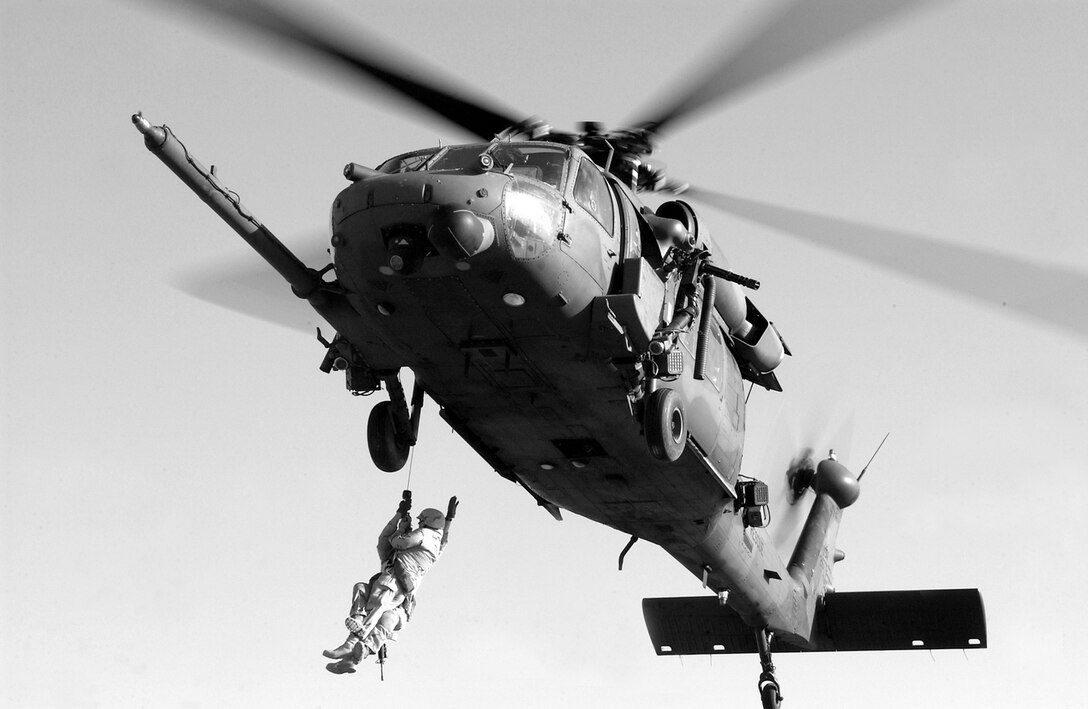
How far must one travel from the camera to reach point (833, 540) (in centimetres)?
1828

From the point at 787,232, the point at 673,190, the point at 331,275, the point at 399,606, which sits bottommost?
the point at 399,606

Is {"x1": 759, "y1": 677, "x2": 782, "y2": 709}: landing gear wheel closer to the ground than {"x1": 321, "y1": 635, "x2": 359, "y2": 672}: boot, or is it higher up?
higher up

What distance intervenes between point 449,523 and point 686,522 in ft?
8.25

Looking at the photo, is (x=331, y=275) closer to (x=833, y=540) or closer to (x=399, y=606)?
(x=399, y=606)

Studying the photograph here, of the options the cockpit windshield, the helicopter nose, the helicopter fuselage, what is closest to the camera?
the helicopter nose

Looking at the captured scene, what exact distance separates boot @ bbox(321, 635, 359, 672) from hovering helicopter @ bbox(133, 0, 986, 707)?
1651 millimetres

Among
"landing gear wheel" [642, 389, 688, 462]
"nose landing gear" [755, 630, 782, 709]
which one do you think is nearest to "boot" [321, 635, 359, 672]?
"landing gear wheel" [642, 389, 688, 462]

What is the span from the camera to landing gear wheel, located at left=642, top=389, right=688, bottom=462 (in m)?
11.3

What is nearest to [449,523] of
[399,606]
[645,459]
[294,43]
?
[399,606]

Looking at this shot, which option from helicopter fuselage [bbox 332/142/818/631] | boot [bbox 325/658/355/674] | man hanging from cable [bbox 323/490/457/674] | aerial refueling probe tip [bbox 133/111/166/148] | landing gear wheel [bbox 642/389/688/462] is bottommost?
boot [bbox 325/658/355/674]

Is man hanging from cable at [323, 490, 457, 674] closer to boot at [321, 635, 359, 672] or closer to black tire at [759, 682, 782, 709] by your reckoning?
boot at [321, 635, 359, 672]

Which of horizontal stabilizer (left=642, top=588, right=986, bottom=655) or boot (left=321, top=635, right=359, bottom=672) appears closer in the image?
boot (left=321, top=635, right=359, bottom=672)

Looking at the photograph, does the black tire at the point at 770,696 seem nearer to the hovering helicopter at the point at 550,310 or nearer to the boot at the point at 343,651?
the hovering helicopter at the point at 550,310

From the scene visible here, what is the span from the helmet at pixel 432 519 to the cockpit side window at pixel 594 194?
3637 mm
